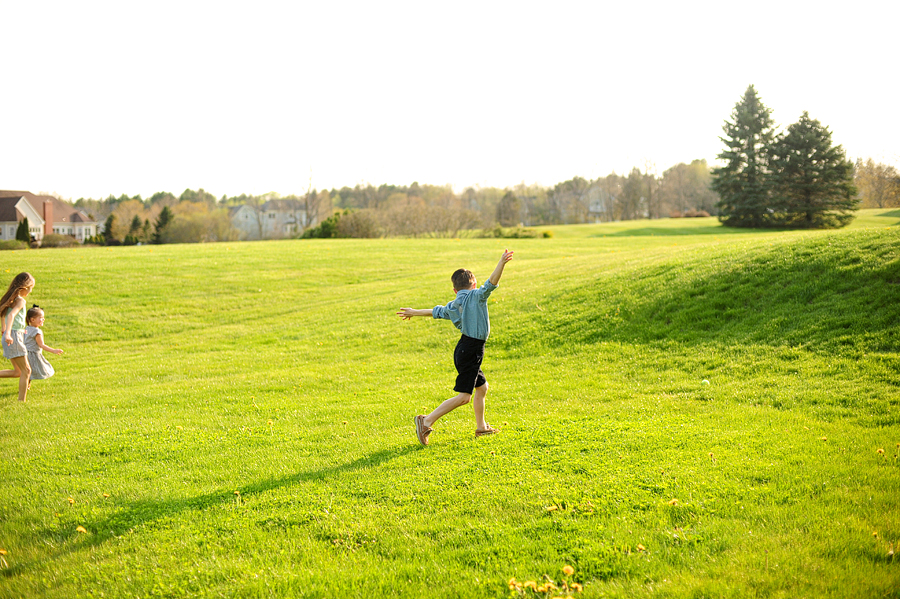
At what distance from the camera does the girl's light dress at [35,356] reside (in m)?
10.6

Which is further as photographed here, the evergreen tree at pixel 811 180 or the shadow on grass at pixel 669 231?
the shadow on grass at pixel 669 231

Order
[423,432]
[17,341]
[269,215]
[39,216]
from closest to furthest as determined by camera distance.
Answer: [423,432]
[17,341]
[39,216]
[269,215]

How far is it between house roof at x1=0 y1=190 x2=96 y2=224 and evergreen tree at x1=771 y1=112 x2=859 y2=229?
79.7m

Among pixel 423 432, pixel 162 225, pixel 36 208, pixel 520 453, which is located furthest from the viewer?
pixel 36 208

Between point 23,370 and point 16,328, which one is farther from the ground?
Answer: point 16,328

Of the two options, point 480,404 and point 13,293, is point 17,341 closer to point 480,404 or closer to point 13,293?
point 13,293

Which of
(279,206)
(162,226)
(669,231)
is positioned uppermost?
(279,206)

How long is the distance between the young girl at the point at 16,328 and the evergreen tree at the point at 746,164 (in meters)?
55.3

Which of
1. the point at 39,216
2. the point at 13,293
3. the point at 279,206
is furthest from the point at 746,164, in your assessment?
the point at 279,206

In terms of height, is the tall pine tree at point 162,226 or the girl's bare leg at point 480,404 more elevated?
the tall pine tree at point 162,226

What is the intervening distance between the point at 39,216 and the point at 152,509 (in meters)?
82.4

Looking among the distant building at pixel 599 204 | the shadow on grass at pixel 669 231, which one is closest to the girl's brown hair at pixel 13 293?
the shadow on grass at pixel 669 231

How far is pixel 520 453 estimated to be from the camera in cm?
630

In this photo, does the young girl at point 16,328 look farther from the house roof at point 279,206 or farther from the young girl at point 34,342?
the house roof at point 279,206
